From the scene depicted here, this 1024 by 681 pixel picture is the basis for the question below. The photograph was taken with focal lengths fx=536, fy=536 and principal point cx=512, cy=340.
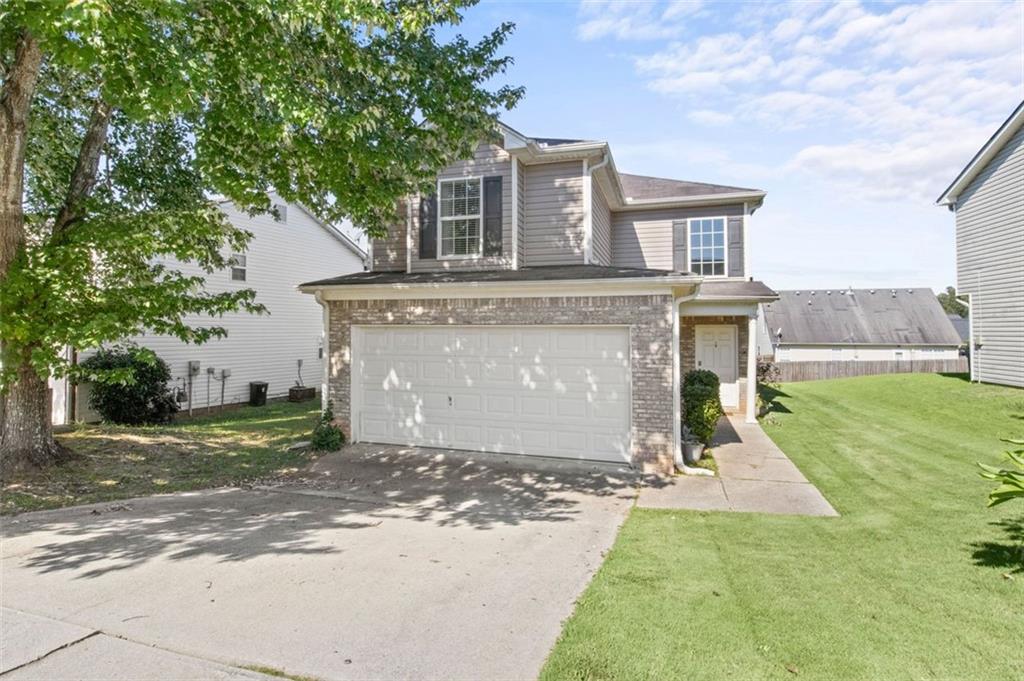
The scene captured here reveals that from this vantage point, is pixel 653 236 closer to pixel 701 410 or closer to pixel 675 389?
pixel 701 410

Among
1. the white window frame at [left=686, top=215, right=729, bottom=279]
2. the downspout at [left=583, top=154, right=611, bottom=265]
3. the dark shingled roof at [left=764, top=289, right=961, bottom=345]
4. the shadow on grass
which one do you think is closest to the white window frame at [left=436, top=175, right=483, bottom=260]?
the downspout at [left=583, top=154, right=611, bottom=265]

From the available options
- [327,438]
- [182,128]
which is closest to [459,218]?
[327,438]

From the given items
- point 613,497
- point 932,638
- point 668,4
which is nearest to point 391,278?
point 613,497

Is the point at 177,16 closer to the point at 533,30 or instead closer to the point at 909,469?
the point at 533,30

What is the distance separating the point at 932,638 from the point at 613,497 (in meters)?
4.22

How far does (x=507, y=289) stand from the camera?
9438mm

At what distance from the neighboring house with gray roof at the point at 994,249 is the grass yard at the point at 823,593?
414 inches

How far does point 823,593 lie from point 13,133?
438 inches

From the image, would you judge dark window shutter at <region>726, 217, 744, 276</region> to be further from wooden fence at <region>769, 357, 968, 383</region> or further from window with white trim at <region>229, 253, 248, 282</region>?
wooden fence at <region>769, 357, 968, 383</region>

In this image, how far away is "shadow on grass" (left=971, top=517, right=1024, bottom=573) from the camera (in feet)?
16.1

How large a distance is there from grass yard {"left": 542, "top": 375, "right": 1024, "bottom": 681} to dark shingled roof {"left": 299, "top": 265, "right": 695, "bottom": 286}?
3957 mm

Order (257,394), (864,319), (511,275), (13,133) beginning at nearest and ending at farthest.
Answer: (13,133)
(511,275)
(257,394)
(864,319)

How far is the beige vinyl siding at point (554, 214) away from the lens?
442 inches

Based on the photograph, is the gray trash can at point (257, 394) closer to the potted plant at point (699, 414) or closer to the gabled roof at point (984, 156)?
the potted plant at point (699, 414)
